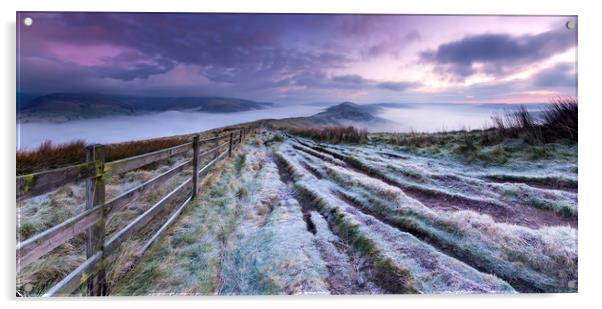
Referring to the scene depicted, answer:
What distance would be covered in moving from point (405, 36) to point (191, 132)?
273 centimetres

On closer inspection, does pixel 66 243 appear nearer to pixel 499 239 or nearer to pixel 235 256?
pixel 235 256

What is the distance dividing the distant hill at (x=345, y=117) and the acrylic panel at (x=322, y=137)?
2 cm

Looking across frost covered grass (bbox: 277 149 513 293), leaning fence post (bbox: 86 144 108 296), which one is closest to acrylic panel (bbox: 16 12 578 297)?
frost covered grass (bbox: 277 149 513 293)

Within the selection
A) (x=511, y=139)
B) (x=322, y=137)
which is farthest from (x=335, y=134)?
(x=511, y=139)

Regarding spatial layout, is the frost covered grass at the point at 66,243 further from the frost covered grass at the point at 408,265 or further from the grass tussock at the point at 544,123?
the grass tussock at the point at 544,123

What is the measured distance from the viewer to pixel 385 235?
3.03 meters

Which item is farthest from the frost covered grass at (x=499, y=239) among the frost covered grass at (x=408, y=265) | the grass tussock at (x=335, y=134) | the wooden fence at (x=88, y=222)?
the wooden fence at (x=88, y=222)

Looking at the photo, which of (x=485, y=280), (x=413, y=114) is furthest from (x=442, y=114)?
(x=485, y=280)

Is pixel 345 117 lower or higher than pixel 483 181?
higher

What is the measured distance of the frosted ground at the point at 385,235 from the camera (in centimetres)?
272

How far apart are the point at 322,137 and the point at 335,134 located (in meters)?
0.20

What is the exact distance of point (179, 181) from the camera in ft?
15.0

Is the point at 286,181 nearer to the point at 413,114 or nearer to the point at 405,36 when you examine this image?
the point at 413,114

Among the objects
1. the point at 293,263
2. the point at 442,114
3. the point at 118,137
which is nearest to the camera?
the point at 293,263
